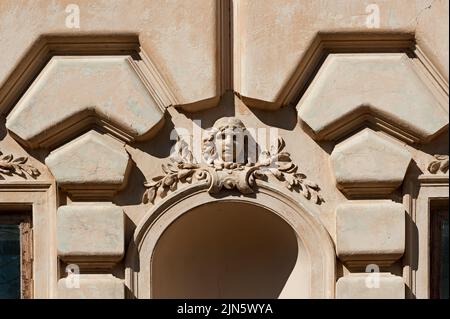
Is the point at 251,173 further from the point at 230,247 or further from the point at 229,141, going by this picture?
the point at 230,247

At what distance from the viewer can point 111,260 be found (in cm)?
1036

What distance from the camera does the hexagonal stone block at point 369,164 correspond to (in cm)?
1035

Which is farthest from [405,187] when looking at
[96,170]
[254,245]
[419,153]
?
[96,170]

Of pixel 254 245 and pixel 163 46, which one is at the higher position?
pixel 163 46

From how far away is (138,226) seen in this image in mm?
10383

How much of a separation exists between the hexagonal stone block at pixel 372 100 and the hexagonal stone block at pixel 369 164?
4.5 inches

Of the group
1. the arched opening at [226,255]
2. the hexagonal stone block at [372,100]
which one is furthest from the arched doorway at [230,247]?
the hexagonal stone block at [372,100]

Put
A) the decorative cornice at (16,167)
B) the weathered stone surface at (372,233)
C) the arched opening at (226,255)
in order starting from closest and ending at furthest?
the weathered stone surface at (372,233) < the decorative cornice at (16,167) < the arched opening at (226,255)

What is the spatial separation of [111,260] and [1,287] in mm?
696

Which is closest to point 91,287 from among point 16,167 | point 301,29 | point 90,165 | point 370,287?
point 90,165

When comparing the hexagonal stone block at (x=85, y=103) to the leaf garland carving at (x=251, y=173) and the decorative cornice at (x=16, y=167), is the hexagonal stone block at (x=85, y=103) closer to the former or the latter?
the decorative cornice at (x=16, y=167)

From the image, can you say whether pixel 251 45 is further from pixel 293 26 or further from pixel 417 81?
pixel 417 81

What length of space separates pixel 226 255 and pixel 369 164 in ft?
3.52

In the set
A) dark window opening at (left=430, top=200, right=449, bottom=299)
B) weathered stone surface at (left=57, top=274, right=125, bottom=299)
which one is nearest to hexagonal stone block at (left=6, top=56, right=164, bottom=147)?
weathered stone surface at (left=57, top=274, right=125, bottom=299)
